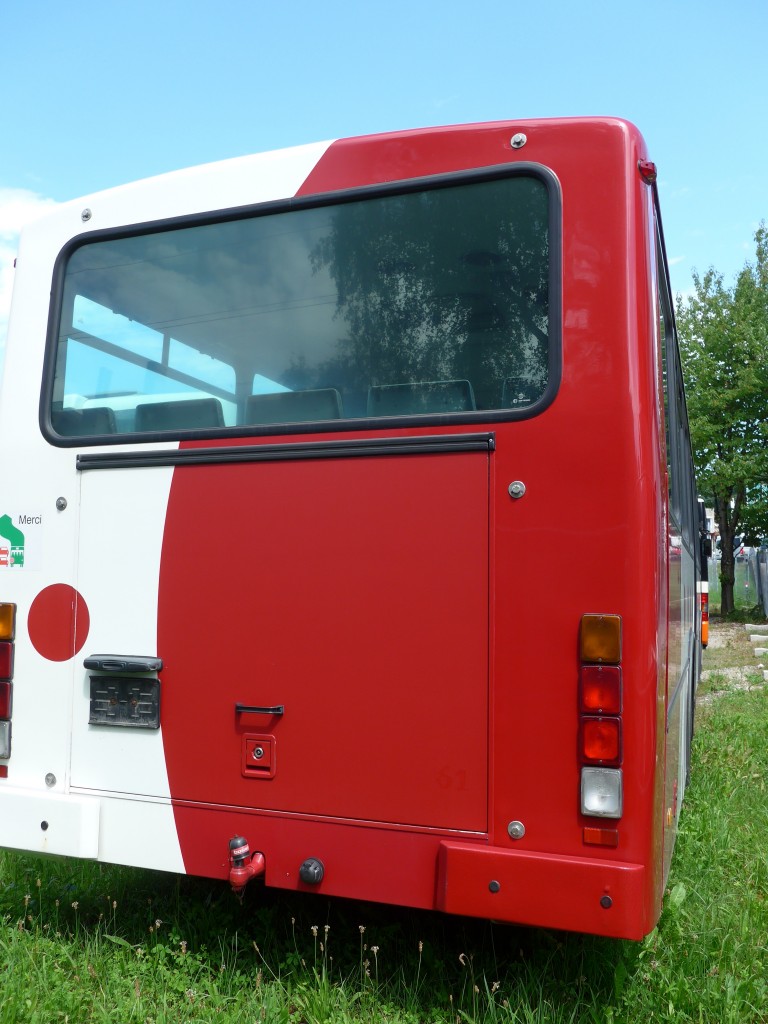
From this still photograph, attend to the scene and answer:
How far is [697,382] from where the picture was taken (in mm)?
20500

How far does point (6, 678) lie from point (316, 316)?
5.69 feet

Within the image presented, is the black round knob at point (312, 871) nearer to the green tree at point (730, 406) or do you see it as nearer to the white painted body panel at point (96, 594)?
the white painted body panel at point (96, 594)

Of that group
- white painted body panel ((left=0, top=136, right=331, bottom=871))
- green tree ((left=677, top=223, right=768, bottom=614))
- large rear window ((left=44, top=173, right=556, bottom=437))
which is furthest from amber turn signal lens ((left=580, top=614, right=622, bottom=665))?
green tree ((left=677, top=223, right=768, bottom=614))

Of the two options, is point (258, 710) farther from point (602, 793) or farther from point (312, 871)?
point (602, 793)

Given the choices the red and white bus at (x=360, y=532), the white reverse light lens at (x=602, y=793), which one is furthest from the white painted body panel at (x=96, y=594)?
the white reverse light lens at (x=602, y=793)

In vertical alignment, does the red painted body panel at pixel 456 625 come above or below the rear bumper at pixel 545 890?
above

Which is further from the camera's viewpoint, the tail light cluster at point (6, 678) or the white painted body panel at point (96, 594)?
the tail light cluster at point (6, 678)

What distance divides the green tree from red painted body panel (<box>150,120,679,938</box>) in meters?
17.8

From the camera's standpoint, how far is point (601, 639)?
266cm

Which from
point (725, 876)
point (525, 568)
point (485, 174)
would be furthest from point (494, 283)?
point (725, 876)

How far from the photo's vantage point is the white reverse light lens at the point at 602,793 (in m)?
2.62

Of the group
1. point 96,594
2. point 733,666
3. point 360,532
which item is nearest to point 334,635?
point 360,532

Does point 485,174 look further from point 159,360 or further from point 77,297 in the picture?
point 77,297

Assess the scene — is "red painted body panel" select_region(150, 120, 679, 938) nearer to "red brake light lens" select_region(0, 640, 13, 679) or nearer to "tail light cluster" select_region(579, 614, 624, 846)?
"tail light cluster" select_region(579, 614, 624, 846)
